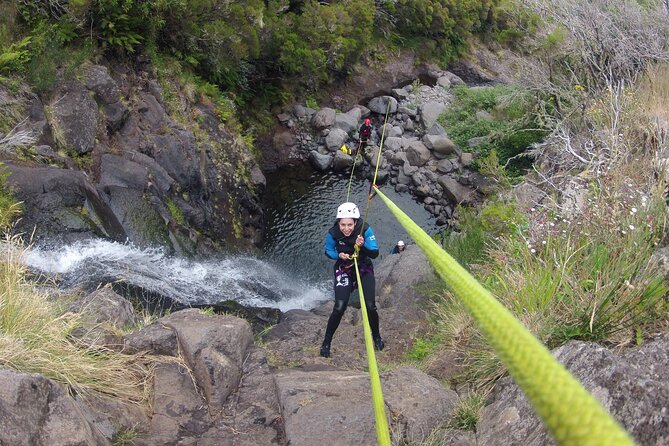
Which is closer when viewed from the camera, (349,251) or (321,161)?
(349,251)

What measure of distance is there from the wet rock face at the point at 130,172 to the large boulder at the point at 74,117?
2 centimetres

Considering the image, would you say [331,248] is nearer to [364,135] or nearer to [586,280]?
[586,280]

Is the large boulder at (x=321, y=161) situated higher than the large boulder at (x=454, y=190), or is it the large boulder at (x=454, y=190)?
the large boulder at (x=454, y=190)

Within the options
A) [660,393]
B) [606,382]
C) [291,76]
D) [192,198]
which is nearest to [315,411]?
[606,382]

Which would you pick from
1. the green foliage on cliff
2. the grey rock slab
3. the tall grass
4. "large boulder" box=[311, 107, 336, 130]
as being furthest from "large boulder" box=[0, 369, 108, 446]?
the grey rock slab

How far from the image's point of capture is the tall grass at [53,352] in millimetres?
3248

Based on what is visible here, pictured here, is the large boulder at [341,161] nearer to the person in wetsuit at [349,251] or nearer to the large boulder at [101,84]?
the large boulder at [101,84]

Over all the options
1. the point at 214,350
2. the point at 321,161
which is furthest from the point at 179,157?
the point at 214,350

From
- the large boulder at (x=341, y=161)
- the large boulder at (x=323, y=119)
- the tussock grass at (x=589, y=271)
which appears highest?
the tussock grass at (x=589, y=271)

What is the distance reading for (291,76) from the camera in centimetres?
1778

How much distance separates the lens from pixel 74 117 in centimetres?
1010

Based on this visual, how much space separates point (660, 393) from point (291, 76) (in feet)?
54.6

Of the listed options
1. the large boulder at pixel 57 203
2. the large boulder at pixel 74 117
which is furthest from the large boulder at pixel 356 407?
the large boulder at pixel 74 117

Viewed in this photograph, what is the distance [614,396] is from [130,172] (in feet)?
30.9
